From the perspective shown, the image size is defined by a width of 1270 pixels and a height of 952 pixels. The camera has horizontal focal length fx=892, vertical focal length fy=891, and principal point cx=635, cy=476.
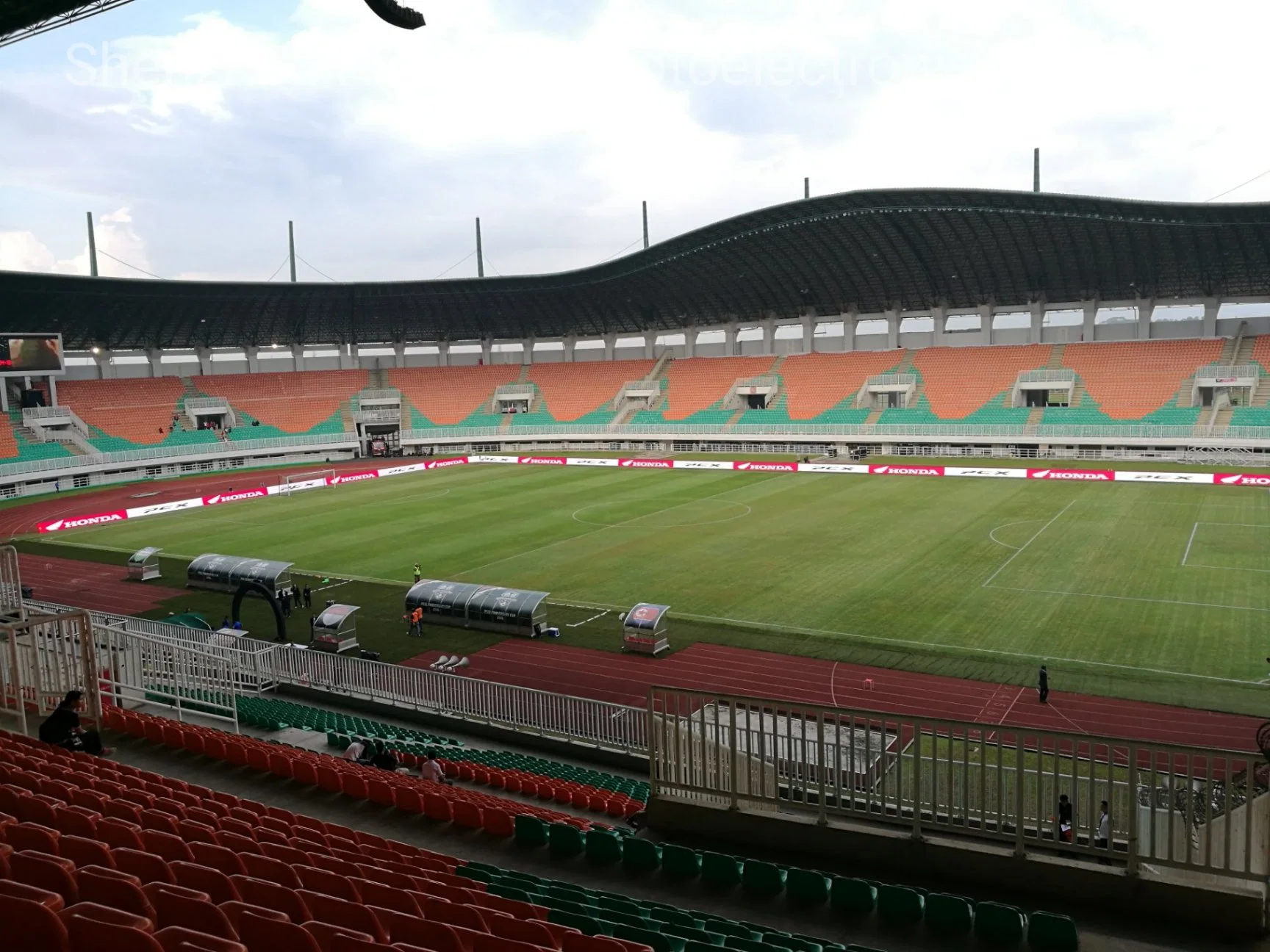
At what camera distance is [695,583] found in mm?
27422

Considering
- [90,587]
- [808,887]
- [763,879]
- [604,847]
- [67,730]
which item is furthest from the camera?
[90,587]

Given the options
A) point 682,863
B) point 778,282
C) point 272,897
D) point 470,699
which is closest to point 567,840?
point 682,863

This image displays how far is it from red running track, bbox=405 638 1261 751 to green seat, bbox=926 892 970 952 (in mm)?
9374

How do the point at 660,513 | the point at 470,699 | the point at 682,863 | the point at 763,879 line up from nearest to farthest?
1. the point at 763,879
2. the point at 682,863
3. the point at 470,699
4. the point at 660,513

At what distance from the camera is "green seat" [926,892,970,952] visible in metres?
6.45

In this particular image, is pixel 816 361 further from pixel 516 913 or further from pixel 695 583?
pixel 516 913

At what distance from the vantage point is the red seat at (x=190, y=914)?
4055 mm

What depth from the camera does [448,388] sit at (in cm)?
8075

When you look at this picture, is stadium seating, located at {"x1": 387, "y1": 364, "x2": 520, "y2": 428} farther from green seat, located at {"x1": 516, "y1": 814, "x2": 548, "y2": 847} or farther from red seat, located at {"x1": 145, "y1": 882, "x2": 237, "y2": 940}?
red seat, located at {"x1": 145, "y1": 882, "x2": 237, "y2": 940}

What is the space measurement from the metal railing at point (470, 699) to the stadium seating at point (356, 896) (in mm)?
7292

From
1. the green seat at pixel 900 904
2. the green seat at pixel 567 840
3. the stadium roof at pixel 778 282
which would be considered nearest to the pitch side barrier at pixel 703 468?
the stadium roof at pixel 778 282

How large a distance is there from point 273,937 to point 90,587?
99.7 feet

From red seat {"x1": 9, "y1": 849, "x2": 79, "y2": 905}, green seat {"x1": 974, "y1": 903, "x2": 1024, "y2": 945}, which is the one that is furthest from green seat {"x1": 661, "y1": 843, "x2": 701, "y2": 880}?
red seat {"x1": 9, "y1": 849, "x2": 79, "y2": 905}

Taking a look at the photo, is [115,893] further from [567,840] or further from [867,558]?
[867,558]
